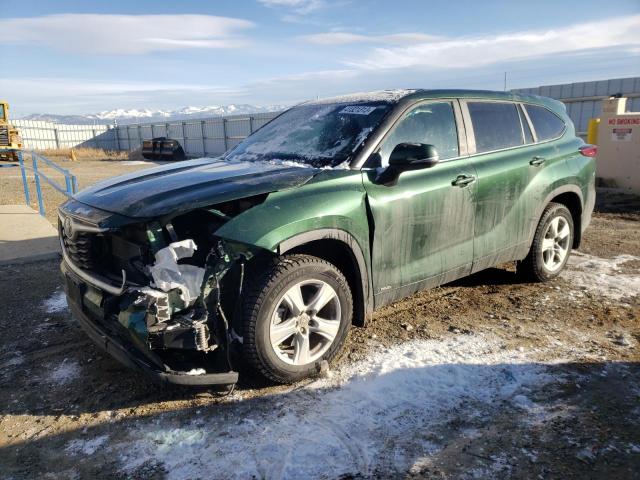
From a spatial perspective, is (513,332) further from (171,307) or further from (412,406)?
(171,307)

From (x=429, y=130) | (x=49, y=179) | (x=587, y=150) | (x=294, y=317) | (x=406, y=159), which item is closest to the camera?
(x=294, y=317)

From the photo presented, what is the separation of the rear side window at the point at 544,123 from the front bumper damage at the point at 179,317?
331 cm

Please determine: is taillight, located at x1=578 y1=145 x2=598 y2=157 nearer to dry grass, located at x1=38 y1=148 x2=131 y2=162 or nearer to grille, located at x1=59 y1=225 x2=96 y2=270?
grille, located at x1=59 y1=225 x2=96 y2=270

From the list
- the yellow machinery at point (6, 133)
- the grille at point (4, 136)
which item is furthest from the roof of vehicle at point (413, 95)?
the grille at point (4, 136)

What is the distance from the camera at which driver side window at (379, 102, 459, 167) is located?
3658mm

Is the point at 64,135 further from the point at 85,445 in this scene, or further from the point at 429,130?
the point at 85,445

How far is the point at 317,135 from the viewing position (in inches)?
156

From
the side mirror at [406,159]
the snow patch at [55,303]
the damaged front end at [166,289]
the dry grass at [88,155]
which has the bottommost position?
the dry grass at [88,155]

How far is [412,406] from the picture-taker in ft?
9.75

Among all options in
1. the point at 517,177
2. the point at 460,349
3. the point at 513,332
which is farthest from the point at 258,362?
the point at 517,177

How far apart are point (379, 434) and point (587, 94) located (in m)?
17.8

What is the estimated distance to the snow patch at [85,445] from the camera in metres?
2.66

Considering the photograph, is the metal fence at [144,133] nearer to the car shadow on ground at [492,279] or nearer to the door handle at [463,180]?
the car shadow on ground at [492,279]

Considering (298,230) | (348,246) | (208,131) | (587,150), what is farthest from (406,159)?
(208,131)
